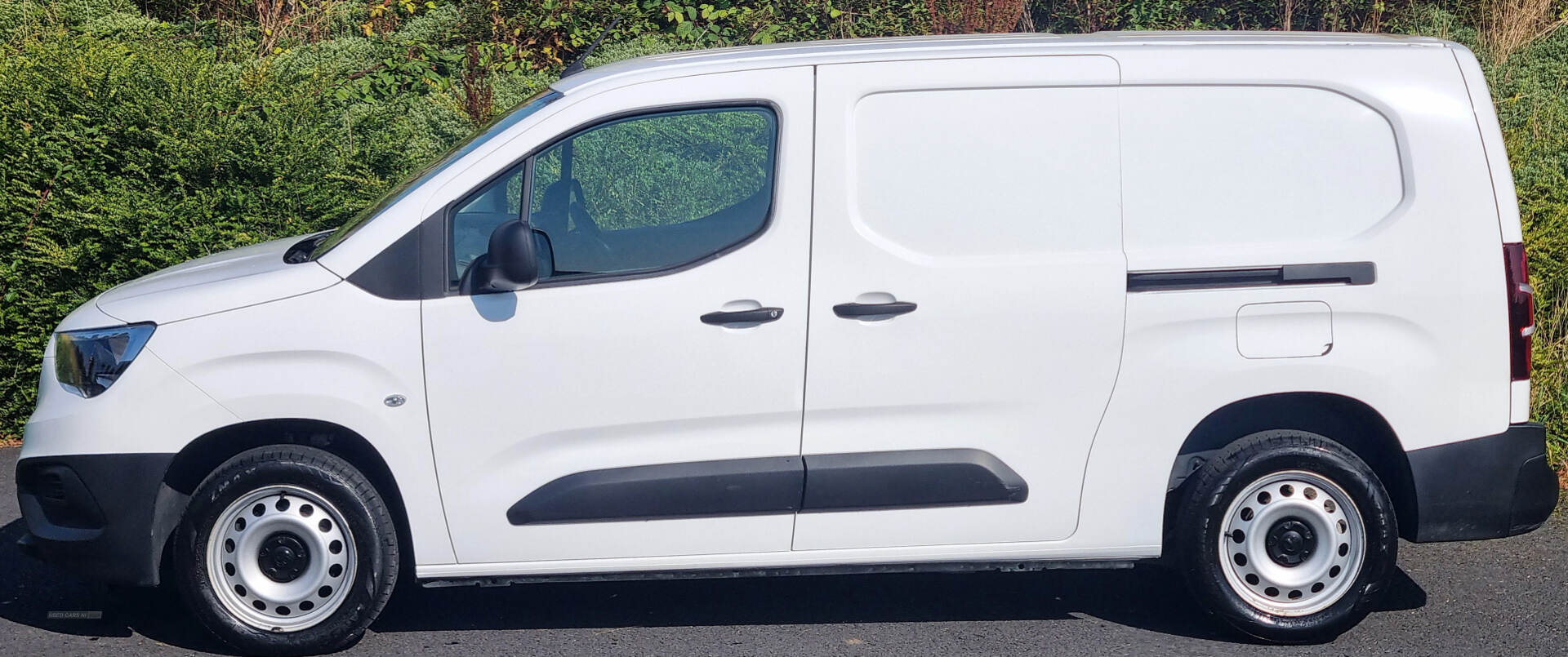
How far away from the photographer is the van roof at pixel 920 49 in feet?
14.4

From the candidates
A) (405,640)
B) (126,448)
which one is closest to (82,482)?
(126,448)

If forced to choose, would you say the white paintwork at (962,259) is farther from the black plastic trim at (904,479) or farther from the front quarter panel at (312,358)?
the front quarter panel at (312,358)

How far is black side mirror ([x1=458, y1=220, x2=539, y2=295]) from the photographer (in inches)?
162

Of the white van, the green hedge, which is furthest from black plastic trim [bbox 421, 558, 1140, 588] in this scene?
the green hedge

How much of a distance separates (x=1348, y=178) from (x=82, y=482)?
413 cm

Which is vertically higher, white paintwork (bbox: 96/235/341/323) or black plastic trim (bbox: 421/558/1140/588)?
white paintwork (bbox: 96/235/341/323)

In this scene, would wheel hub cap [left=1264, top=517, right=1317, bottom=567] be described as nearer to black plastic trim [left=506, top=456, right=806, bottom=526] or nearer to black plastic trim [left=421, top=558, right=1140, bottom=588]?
black plastic trim [left=421, top=558, right=1140, bottom=588]

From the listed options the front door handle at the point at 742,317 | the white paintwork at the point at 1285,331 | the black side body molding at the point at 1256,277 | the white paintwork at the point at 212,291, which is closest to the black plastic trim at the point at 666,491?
the front door handle at the point at 742,317

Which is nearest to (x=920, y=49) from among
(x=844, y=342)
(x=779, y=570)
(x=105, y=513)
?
(x=844, y=342)

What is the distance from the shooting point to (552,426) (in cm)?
427

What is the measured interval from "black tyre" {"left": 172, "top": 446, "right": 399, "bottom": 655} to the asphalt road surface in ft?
0.70

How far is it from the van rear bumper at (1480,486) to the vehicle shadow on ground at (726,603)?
0.62 m

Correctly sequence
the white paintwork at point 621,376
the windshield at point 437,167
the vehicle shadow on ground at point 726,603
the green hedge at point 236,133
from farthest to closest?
the green hedge at point 236,133 → the vehicle shadow on ground at point 726,603 → the windshield at point 437,167 → the white paintwork at point 621,376

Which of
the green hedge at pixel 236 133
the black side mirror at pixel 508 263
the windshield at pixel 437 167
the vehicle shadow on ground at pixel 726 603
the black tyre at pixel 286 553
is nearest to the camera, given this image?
the black side mirror at pixel 508 263
